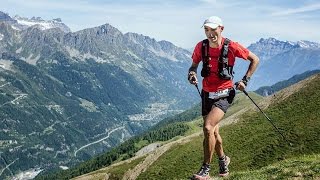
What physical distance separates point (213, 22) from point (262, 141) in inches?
2558

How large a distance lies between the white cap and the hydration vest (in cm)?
116

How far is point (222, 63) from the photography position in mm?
21031

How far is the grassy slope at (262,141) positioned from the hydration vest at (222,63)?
166 feet

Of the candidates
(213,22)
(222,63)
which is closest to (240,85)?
(222,63)

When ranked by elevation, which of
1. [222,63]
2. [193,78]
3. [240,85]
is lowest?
[240,85]

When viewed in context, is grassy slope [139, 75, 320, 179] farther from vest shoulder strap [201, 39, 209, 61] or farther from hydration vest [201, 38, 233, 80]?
vest shoulder strap [201, 39, 209, 61]

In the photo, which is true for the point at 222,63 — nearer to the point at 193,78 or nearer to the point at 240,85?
the point at 240,85

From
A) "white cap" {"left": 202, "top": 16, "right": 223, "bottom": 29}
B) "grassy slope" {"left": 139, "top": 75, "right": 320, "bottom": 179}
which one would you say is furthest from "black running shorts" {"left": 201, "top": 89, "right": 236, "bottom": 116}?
"grassy slope" {"left": 139, "top": 75, "right": 320, "bottom": 179}

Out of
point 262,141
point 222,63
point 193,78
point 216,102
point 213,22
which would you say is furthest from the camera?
point 262,141

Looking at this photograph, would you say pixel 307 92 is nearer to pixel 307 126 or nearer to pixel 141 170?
pixel 307 126

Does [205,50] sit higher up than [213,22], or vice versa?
[213,22]

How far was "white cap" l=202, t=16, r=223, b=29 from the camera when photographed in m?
20.0

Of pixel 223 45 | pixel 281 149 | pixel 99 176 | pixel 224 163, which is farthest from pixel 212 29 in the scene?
pixel 99 176

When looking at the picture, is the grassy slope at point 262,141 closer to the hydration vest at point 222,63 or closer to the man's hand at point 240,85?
the man's hand at point 240,85
